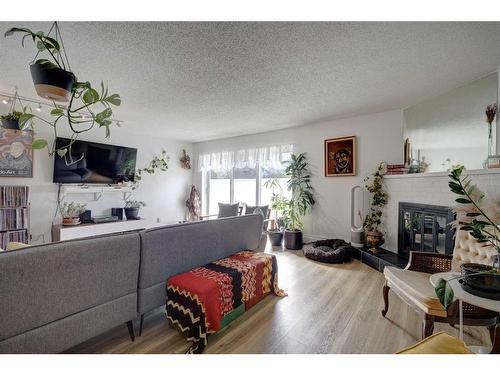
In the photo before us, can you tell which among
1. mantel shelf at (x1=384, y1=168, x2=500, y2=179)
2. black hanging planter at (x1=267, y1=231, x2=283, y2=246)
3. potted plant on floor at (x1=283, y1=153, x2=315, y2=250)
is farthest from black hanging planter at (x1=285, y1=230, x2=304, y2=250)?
mantel shelf at (x1=384, y1=168, x2=500, y2=179)

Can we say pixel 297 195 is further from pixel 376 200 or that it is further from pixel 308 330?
pixel 308 330

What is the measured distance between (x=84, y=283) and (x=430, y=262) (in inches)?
112

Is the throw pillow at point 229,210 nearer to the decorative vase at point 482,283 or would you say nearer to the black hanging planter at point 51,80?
the black hanging planter at point 51,80

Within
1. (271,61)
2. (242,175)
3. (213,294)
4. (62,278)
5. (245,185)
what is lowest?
(213,294)

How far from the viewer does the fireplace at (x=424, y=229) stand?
2.58m

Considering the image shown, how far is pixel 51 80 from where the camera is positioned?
1232mm

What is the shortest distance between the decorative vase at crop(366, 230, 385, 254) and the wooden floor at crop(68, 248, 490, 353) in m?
1.00

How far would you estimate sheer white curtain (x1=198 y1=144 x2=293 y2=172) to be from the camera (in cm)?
477

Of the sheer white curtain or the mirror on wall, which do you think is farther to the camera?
the sheer white curtain

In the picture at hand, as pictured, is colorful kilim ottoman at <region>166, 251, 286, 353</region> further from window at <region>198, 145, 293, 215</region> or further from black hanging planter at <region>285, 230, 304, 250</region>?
window at <region>198, 145, 293, 215</region>

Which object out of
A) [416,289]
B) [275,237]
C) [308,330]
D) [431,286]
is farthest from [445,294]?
[275,237]
